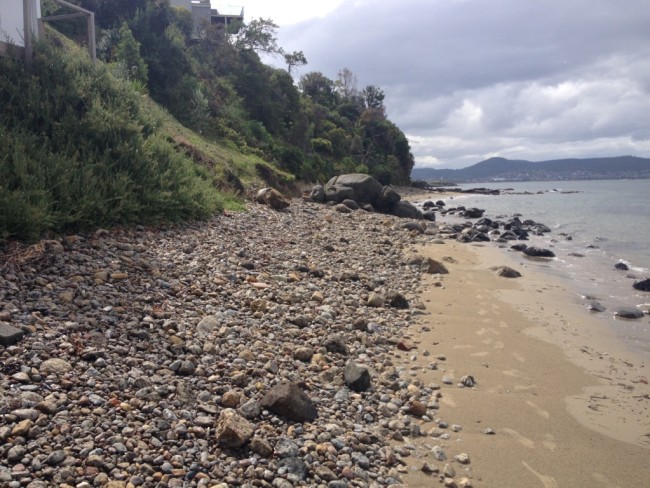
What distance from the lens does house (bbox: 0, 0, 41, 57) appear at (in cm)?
1045

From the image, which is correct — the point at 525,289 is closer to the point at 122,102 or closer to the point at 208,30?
the point at 122,102

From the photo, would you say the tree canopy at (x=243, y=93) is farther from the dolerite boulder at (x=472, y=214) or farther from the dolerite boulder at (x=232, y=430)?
the dolerite boulder at (x=232, y=430)

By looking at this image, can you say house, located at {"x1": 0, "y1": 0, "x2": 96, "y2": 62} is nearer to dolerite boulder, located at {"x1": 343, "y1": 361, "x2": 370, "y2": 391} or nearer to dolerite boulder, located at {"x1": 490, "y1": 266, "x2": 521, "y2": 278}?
dolerite boulder, located at {"x1": 343, "y1": 361, "x2": 370, "y2": 391}

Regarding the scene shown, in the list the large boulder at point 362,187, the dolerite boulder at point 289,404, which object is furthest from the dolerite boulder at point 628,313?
the large boulder at point 362,187

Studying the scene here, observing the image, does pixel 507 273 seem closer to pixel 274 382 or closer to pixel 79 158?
Result: pixel 274 382

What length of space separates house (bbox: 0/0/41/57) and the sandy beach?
32.2 feet

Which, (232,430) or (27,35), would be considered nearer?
(232,430)

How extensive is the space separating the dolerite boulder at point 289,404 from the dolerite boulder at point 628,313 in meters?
7.70

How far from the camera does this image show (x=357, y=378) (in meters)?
5.30

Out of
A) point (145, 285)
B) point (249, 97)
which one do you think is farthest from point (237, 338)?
point (249, 97)

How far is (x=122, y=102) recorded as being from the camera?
11.3 metres

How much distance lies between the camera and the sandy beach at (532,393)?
440cm

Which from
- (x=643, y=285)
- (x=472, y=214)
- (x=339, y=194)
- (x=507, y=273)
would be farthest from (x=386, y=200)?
(x=643, y=285)

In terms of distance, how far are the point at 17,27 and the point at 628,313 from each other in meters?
14.3
